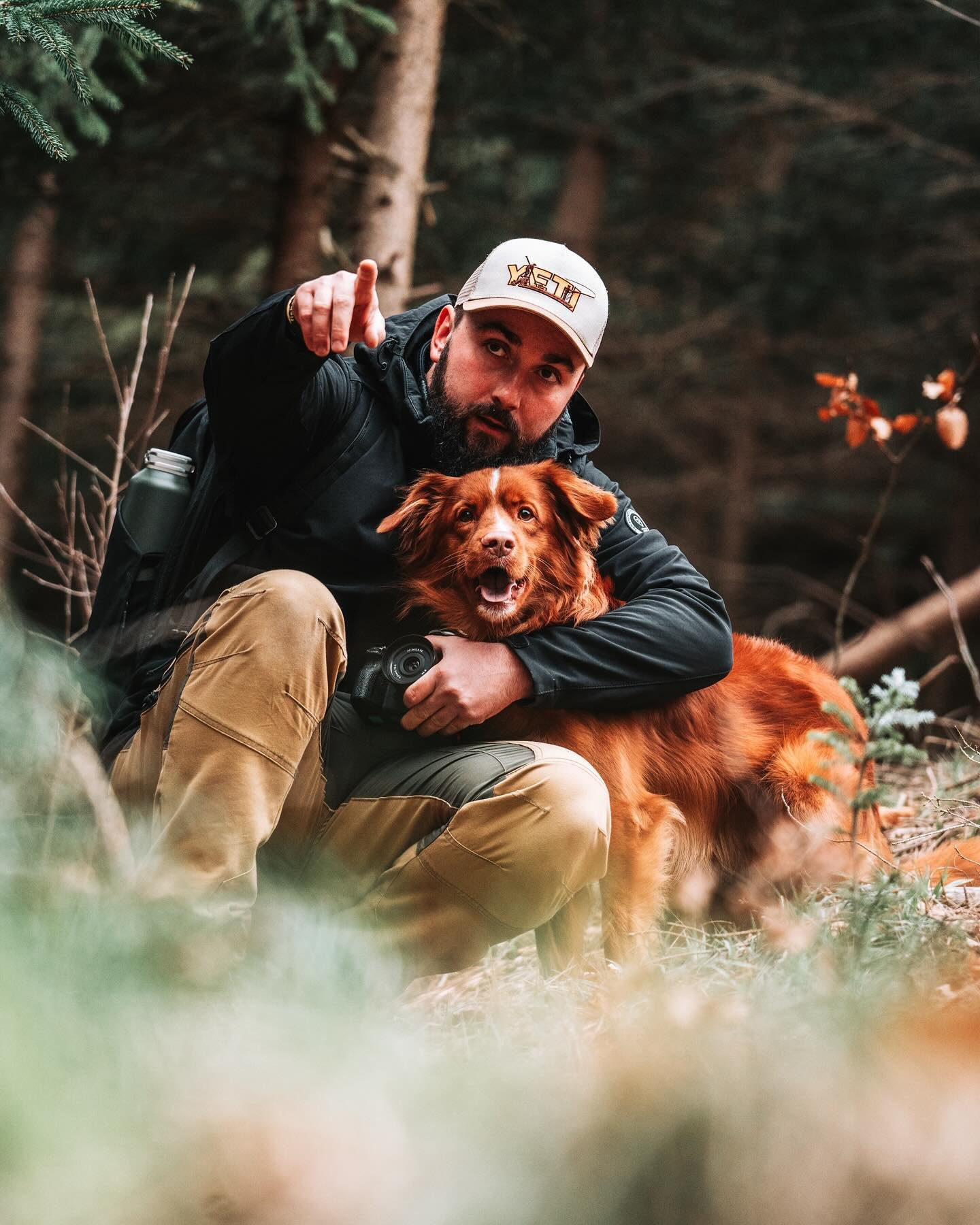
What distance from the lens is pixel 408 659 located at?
3043 millimetres

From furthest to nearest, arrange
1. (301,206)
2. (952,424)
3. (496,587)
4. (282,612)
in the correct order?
(301,206), (952,424), (496,587), (282,612)

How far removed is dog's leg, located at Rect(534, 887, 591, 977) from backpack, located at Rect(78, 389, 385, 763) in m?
1.25

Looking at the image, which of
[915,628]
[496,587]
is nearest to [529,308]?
[496,587]

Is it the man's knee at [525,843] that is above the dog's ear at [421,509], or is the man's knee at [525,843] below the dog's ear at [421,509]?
below

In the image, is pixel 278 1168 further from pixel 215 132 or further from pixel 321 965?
pixel 215 132

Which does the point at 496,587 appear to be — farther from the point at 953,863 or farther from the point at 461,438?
the point at 953,863

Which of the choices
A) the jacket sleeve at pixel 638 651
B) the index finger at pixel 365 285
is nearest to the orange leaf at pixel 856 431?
the jacket sleeve at pixel 638 651

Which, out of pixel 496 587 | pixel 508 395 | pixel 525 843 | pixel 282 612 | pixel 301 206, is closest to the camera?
pixel 282 612

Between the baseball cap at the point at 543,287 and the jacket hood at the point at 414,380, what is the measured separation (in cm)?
17

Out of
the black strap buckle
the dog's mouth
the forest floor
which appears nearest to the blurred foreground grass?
the forest floor

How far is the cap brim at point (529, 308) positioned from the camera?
3205 millimetres

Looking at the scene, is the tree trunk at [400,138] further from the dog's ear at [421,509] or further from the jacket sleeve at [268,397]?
the jacket sleeve at [268,397]

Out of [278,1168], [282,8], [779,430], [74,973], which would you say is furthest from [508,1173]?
[779,430]

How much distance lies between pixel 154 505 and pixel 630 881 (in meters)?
1.72
